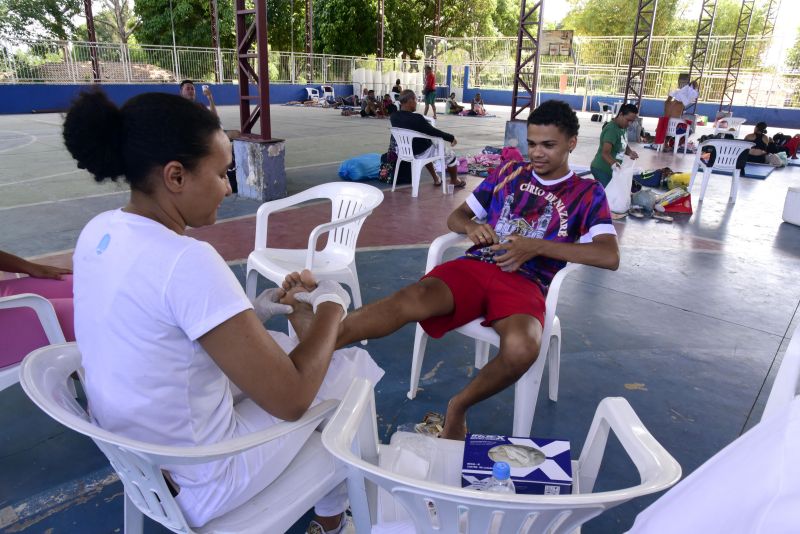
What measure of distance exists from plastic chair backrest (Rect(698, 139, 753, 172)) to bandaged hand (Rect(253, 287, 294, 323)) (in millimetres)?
7417

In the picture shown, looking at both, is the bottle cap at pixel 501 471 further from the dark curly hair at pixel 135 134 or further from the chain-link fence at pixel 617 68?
the chain-link fence at pixel 617 68

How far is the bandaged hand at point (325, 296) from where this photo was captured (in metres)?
1.42

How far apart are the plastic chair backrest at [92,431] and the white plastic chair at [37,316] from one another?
64cm

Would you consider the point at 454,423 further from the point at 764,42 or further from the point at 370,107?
the point at 764,42

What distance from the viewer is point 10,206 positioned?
18.1 ft

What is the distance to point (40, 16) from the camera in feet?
84.8

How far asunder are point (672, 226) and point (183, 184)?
5.86 metres

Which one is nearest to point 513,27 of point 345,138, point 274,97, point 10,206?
point 274,97

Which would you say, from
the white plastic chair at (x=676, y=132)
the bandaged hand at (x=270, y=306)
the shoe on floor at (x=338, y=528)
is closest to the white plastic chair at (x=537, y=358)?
the shoe on floor at (x=338, y=528)

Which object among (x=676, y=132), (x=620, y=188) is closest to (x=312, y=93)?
(x=676, y=132)

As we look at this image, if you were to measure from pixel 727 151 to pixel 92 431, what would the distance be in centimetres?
819

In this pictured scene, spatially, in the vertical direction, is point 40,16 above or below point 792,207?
above

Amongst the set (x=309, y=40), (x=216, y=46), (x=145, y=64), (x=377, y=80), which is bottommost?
(x=377, y=80)

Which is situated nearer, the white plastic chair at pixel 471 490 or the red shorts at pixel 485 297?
the white plastic chair at pixel 471 490
